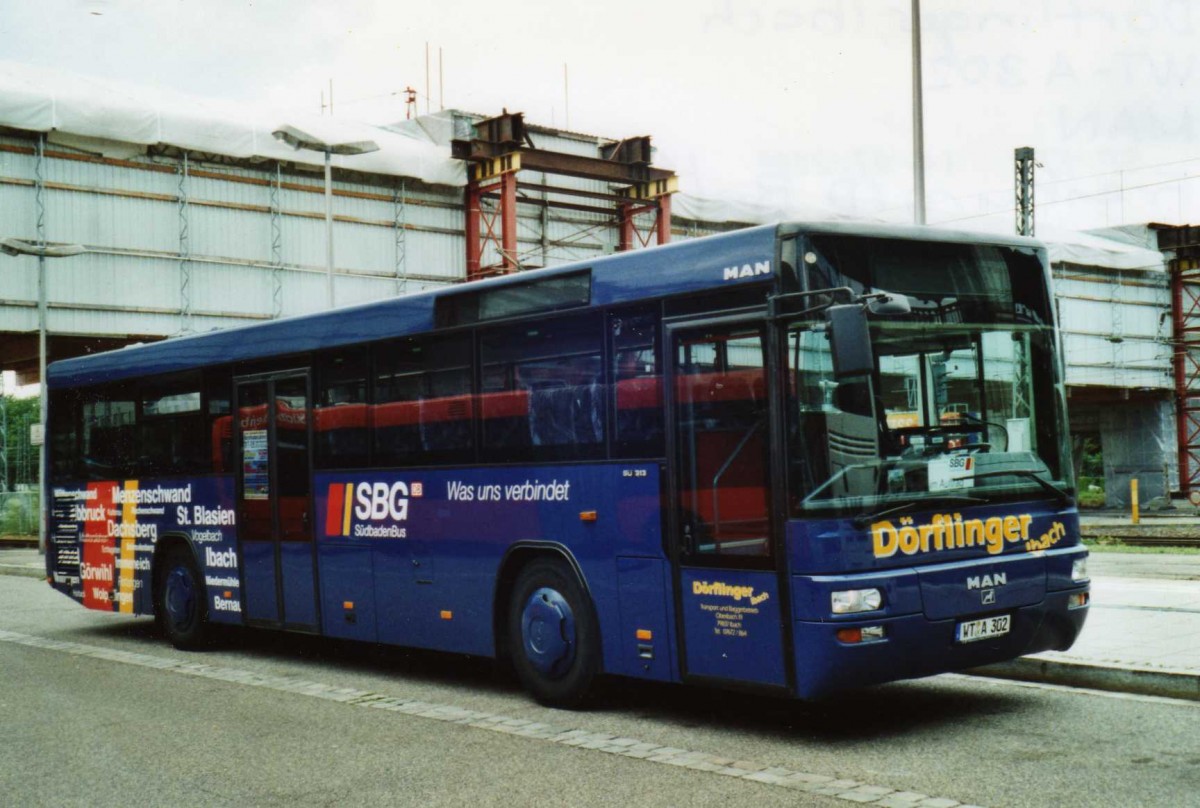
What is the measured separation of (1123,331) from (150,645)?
5304 centimetres

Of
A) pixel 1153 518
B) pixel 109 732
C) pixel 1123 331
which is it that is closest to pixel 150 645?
pixel 109 732

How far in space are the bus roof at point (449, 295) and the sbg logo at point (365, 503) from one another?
3.87 feet

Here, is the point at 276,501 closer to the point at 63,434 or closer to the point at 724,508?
the point at 63,434

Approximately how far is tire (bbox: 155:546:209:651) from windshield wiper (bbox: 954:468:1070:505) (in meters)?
8.08

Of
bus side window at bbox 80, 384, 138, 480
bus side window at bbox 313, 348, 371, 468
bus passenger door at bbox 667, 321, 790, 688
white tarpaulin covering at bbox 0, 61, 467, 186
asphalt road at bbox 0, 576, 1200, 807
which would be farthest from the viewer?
white tarpaulin covering at bbox 0, 61, 467, 186

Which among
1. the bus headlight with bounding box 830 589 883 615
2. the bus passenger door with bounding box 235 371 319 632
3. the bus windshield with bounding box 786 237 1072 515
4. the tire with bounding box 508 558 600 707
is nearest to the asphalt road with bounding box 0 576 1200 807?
the tire with bounding box 508 558 600 707

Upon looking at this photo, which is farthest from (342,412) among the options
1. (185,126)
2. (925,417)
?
(185,126)

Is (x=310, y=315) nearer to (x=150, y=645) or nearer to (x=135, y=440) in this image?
(x=135, y=440)

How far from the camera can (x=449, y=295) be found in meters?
10.3

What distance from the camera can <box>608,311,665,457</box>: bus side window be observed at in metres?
8.57

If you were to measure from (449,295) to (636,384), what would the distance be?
7.24 feet

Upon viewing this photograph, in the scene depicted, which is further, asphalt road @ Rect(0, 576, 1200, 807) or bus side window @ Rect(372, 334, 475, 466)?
bus side window @ Rect(372, 334, 475, 466)

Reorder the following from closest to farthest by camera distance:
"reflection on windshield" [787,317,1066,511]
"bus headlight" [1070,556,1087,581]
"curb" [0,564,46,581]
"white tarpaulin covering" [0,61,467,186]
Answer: "reflection on windshield" [787,317,1066,511], "bus headlight" [1070,556,1087,581], "curb" [0,564,46,581], "white tarpaulin covering" [0,61,467,186]

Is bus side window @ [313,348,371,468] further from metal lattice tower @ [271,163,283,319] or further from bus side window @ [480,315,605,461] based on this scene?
metal lattice tower @ [271,163,283,319]
